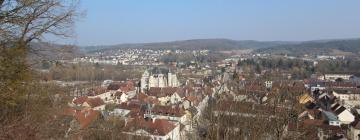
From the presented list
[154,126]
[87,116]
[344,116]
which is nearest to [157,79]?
[344,116]

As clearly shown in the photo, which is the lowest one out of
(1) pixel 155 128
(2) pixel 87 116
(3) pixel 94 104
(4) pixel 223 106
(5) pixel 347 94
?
(5) pixel 347 94

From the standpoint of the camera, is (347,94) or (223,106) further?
(347,94)

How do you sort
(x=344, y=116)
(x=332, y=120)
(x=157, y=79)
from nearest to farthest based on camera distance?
(x=332, y=120)
(x=344, y=116)
(x=157, y=79)

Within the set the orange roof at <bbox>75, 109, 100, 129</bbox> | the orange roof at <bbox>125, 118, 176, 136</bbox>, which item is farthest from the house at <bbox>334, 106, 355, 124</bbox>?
the orange roof at <bbox>75, 109, 100, 129</bbox>

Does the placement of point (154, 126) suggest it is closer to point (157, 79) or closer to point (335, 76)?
point (157, 79)

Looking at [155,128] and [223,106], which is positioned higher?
[223,106]

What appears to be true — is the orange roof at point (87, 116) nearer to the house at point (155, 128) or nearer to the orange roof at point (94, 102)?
the house at point (155, 128)

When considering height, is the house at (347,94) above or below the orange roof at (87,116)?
below

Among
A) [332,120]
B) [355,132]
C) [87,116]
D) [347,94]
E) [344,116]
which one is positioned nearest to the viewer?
[87,116]

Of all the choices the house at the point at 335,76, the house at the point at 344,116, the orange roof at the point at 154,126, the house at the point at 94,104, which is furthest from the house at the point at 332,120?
the house at the point at 335,76

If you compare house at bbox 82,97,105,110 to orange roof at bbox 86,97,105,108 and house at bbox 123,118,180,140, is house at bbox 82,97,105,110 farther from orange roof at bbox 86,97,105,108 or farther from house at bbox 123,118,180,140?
house at bbox 123,118,180,140
